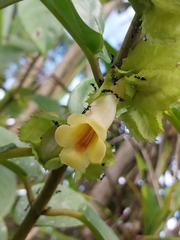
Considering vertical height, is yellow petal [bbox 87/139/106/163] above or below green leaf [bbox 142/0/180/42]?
below

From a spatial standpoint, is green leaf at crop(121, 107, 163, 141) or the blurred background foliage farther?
the blurred background foliage

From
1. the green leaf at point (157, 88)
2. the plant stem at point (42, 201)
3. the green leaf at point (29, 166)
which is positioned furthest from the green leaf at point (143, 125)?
the green leaf at point (29, 166)

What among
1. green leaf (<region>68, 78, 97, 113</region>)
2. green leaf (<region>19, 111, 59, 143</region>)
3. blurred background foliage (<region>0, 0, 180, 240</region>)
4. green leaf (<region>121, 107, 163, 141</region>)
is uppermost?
green leaf (<region>19, 111, 59, 143</region>)

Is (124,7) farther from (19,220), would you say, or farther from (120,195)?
(19,220)

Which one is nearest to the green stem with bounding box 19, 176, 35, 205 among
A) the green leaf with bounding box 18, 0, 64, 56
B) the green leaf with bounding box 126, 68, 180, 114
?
the green leaf with bounding box 126, 68, 180, 114

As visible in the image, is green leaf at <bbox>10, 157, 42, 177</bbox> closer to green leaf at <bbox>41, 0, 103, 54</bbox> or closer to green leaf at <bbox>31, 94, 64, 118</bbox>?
green leaf at <bbox>41, 0, 103, 54</bbox>

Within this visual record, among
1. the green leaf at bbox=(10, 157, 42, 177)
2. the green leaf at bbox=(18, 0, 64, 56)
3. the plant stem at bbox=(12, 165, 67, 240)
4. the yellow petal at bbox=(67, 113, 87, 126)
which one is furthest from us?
the green leaf at bbox=(18, 0, 64, 56)

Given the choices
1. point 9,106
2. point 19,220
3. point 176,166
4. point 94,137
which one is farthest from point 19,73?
point 94,137

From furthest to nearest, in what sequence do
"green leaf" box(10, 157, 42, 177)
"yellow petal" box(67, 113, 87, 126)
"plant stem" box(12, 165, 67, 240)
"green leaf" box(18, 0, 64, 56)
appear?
"green leaf" box(18, 0, 64, 56) < "green leaf" box(10, 157, 42, 177) < "plant stem" box(12, 165, 67, 240) < "yellow petal" box(67, 113, 87, 126)

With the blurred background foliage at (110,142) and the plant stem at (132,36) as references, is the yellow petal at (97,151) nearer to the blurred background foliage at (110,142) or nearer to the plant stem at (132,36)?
the plant stem at (132,36)
